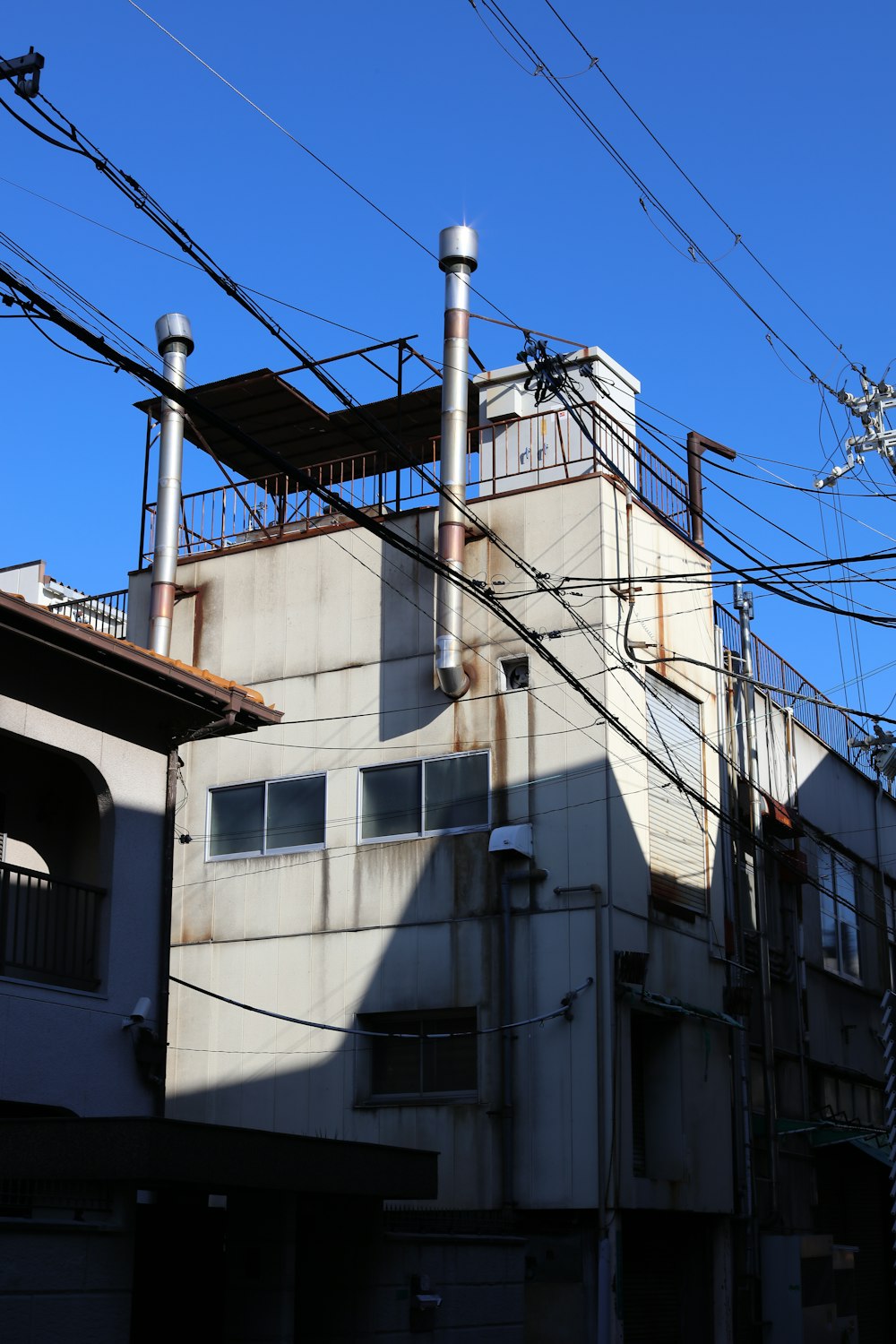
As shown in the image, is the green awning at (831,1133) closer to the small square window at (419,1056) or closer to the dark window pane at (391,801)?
the small square window at (419,1056)

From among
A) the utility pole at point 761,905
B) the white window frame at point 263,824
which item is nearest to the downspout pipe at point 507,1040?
the white window frame at point 263,824

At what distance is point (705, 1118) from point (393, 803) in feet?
19.6

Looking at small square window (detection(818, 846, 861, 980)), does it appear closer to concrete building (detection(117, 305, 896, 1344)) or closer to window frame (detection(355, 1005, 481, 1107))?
concrete building (detection(117, 305, 896, 1344))

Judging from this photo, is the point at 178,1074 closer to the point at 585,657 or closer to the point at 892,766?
the point at 585,657

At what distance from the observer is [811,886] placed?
27406 millimetres

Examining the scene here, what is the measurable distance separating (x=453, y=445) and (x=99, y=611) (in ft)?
29.4

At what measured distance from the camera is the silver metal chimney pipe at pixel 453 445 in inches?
836

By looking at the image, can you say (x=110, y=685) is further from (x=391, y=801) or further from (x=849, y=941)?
(x=849, y=941)

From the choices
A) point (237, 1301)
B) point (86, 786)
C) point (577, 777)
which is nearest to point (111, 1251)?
point (237, 1301)

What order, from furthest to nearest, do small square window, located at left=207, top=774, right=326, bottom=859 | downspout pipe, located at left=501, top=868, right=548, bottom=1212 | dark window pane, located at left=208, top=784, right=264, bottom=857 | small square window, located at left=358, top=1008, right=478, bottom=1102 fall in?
dark window pane, located at left=208, top=784, right=264, bottom=857, small square window, located at left=207, top=774, right=326, bottom=859, small square window, located at left=358, top=1008, right=478, bottom=1102, downspout pipe, located at left=501, top=868, right=548, bottom=1212

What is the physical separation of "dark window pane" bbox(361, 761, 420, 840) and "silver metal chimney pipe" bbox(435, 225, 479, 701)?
1.32 m

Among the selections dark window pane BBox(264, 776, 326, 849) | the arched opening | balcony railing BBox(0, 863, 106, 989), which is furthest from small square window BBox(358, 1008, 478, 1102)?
balcony railing BBox(0, 863, 106, 989)

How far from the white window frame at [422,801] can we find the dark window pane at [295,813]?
67 centimetres

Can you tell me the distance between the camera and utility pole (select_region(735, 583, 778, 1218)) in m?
23.4
